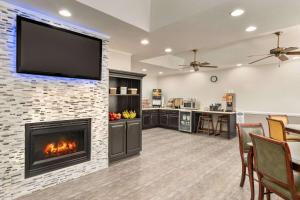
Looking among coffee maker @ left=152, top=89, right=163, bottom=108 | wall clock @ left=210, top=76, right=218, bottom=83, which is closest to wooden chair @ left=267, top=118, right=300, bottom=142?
wall clock @ left=210, top=76, right=218, bottom=83

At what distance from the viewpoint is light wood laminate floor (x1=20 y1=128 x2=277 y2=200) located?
8.63 feet

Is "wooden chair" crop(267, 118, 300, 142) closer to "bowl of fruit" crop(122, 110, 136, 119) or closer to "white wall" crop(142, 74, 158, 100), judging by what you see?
"bowl of fruit" crop(122, 110, 136, 119)

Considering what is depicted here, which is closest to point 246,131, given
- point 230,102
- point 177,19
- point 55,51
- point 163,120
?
point 177,19

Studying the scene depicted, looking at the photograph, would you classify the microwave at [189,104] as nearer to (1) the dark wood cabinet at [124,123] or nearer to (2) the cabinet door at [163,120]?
(2) the cabinet door at [163,120]

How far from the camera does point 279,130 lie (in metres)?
3.57

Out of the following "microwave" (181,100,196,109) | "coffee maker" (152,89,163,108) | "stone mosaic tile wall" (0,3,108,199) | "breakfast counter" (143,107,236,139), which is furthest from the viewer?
"coffee maker" (152,89,163,108)

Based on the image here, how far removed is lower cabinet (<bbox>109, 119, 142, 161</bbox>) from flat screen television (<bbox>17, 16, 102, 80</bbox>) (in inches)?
47.4

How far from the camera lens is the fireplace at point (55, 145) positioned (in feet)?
8.85

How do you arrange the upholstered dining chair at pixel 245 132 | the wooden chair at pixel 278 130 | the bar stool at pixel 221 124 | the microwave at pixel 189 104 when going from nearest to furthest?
the upholstered dining chair at pixel 245 132 < the wooden chair at pixel 278 130 < the bar stool at pixel 221 124 < the microwave at pixel 189 104

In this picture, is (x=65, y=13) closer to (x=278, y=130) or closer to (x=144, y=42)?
(x=144, y=42)

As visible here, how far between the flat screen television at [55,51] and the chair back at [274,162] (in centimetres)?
286

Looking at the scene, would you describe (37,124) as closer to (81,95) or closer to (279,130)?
(81,95)

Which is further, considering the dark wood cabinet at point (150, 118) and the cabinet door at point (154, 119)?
the cabinet door at point (154, 119)

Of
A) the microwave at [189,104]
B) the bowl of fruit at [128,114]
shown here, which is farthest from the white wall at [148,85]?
the bowl of fruit at [128,114]
